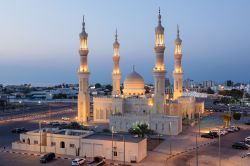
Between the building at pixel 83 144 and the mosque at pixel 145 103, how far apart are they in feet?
38.9

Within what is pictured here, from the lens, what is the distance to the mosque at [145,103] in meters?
49.8

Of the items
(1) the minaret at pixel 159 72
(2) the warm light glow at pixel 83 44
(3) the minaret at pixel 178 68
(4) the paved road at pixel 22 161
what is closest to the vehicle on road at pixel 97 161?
(4) the paved road at pixel 22 161

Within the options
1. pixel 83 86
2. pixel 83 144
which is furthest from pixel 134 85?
pixel 83 144

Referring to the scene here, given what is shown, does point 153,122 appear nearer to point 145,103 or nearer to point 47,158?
point 145,103

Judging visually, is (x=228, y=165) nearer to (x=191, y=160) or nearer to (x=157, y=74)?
(x=191, y=160)

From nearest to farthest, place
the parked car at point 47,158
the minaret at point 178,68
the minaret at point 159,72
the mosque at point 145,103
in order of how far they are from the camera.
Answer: the parked car at point 47,158 < the mosque at point 145,103 < the minaret at point 159,72 < the minaret at point 178,68

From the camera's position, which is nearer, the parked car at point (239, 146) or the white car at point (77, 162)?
the white car at point (77, 162)

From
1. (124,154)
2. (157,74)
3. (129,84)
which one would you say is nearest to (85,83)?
(129,84)

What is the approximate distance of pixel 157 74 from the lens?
55.2m

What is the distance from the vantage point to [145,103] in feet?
187

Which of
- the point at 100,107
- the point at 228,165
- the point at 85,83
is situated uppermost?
the point at 85,83

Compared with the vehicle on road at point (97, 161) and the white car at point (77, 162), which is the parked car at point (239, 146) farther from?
the white car at point (77, 162)

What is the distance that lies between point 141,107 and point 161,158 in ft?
72.9

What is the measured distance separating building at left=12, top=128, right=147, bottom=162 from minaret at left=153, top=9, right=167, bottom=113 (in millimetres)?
17175
